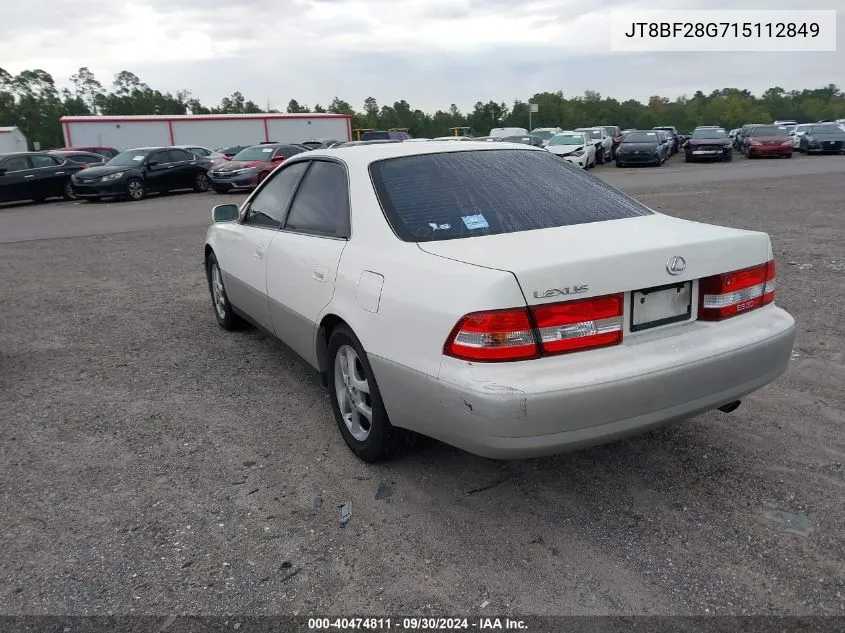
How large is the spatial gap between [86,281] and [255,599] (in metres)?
7.15

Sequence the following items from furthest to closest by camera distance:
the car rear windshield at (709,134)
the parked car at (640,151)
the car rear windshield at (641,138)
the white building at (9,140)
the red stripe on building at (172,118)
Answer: the white building at (9,140) < the red stripe on building at (172,118) < the car rear windshield at (709,134) < the car rear windshield at (641,138) < the parked car at (640,151)

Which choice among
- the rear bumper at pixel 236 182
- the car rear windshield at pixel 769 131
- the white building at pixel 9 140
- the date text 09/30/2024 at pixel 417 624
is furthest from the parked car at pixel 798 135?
the white building at pixel 9 140

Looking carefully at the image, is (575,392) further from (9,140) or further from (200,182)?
(9,140)

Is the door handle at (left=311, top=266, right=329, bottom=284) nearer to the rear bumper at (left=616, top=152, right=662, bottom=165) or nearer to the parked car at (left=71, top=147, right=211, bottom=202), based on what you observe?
the parked car at (left=71, top=147, right=211, bottom=202)

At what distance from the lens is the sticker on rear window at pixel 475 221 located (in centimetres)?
320

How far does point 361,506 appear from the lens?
3.11 meters

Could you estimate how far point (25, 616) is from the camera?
2.46 m

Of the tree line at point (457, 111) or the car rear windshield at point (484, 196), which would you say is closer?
the car rear windshield at point (484, 196)

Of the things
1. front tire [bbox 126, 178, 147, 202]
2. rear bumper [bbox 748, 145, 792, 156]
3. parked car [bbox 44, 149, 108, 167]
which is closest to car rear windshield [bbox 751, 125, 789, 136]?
rear bumper [bbox 748, 145, 792, 156]

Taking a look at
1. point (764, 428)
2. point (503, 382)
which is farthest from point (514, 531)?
point (764, 428)

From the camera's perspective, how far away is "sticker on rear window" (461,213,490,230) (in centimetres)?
320

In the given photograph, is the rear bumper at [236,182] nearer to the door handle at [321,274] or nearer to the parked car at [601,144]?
the parked car at [601,144]

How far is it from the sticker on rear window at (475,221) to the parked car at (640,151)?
1055 inches

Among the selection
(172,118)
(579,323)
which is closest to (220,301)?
(579,323)
